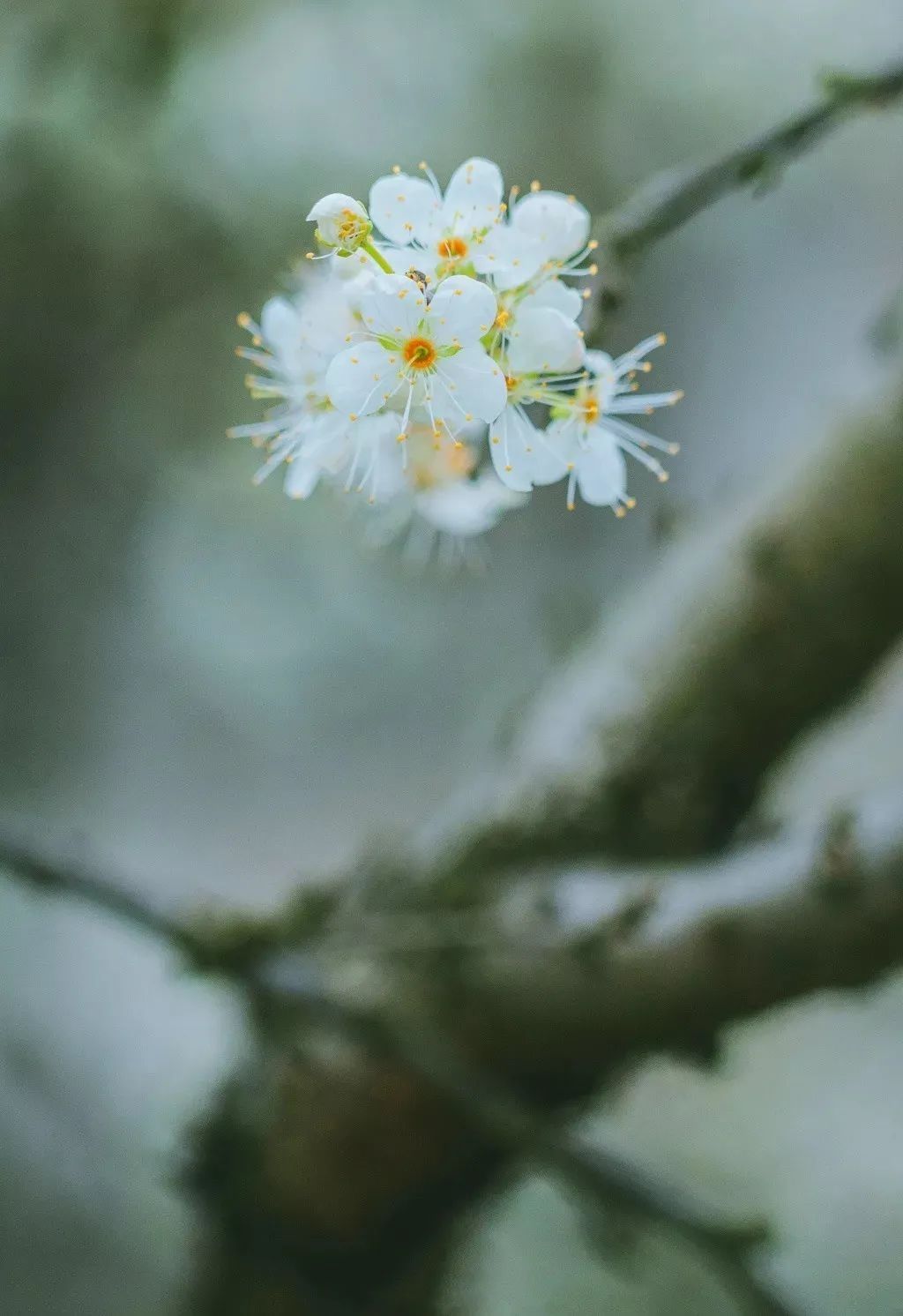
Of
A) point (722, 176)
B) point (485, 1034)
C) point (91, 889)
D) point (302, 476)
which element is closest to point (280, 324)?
point (302, 476)

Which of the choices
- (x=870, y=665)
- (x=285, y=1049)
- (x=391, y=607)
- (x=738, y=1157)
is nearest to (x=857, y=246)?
(x=391, y=607)

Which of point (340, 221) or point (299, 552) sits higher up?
point (299, 552)

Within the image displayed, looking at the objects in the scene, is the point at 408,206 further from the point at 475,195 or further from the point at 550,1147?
the point at 550,1147

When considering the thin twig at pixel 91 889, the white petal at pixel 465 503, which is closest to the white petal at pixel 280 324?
the white petal at pixel 465 503

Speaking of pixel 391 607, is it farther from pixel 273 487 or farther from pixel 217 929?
pixel 217 929

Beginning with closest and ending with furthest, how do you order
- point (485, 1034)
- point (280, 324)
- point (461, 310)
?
point (461, 310), point (280, 324), point (485, 1034)

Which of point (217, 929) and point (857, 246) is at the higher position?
point (857, 246)

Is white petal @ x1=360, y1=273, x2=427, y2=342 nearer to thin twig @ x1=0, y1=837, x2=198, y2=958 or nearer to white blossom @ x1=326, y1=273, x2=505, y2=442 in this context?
white blossom @ x1=326, y1=273, x2=505, y2=442
